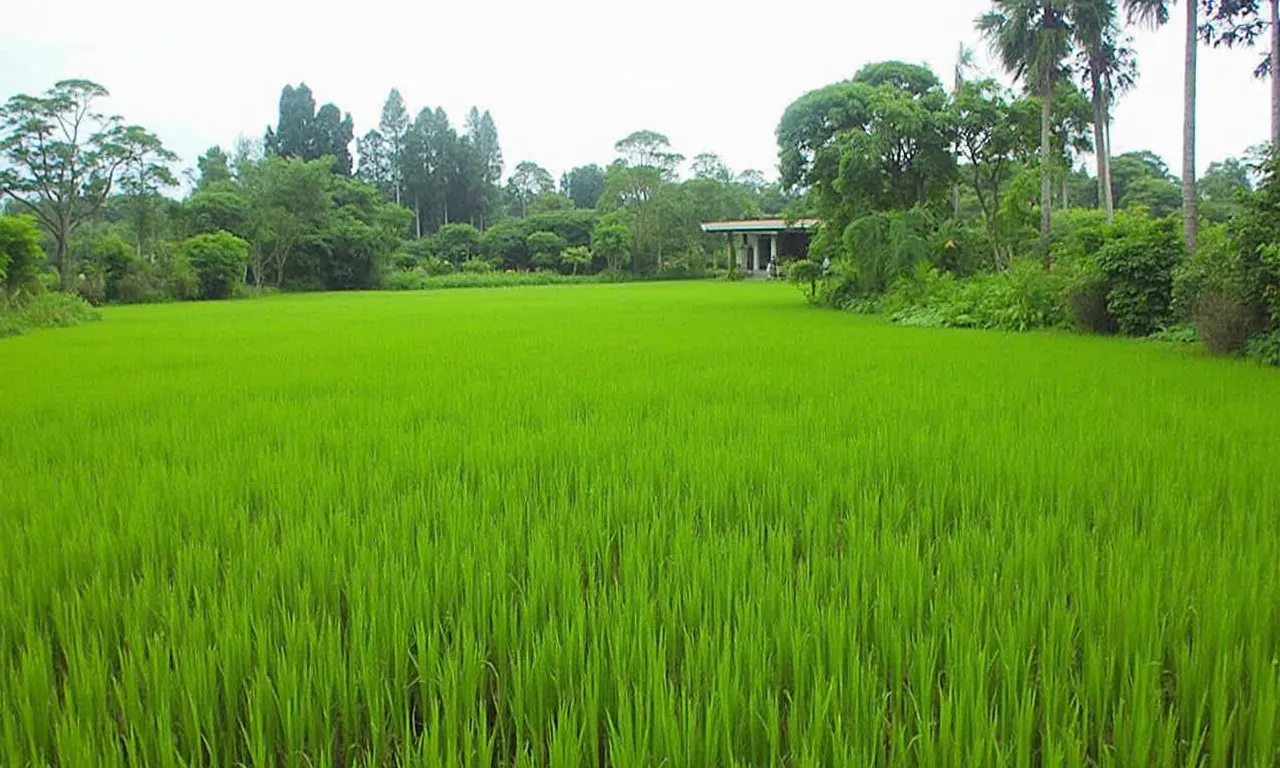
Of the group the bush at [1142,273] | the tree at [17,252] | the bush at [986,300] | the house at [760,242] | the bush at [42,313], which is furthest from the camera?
the house at [760,242]

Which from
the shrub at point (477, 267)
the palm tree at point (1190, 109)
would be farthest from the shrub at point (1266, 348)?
the shrub at point (477, 267)

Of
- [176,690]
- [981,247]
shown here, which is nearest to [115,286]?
[981,247]

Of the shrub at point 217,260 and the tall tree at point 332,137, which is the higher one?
the tall tree at point 332,137

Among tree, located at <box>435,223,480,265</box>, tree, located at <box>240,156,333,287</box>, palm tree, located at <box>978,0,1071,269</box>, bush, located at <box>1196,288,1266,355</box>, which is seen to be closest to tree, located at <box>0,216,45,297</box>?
bush, located at <box>1196,288,1266,355</box>

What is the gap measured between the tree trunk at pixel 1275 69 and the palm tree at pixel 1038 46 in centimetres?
346

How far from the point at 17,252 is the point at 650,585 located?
62.5 ft

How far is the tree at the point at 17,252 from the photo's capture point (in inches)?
628

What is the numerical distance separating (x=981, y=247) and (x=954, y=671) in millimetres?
17649

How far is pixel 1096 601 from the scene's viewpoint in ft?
6.27

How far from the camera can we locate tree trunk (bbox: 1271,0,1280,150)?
13156mm

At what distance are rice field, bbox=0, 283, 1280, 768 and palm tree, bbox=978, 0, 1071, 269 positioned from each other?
12.9 meters

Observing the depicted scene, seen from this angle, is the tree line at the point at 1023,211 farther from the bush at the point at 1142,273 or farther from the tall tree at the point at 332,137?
the tall tree at the point at 332,137

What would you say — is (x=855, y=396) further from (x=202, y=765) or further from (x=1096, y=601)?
(x=202, y=765)

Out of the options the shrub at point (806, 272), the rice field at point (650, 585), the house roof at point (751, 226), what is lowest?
the rice field at point (650, 585)
